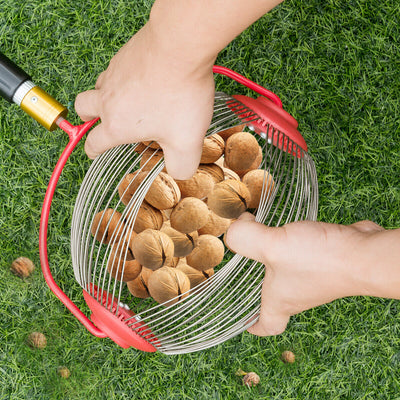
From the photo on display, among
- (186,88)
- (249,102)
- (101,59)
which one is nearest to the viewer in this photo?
(186,88)

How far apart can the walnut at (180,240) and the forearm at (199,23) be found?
0.48 m

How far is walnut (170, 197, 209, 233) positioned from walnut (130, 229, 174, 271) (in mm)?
53

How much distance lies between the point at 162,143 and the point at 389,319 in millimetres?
925

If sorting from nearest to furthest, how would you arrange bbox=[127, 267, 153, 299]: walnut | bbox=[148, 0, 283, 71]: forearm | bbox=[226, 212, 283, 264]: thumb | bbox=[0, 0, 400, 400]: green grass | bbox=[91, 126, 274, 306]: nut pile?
bbox=[148, 0, 283, 71]: forearm < bbox=[226, 212, 283, 264]: thumb < bbox=[91, 126, 274, 306]: nut pile < bbox=[127, 267, 153, 299]: walnut < bbox=[0, 0, 400, 400]: green grass

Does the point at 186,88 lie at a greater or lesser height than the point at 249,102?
greater

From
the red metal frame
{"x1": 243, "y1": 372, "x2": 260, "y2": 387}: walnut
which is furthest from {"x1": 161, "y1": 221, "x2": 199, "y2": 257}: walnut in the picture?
{"x1": 243, "y1": 372, "x2": 260, "y2": 387}: walnut

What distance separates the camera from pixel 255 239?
0.78 m

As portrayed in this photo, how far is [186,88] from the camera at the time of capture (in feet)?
2.34

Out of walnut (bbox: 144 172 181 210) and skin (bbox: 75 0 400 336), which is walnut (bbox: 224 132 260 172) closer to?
walnut (bbox: 144 172 181 210)

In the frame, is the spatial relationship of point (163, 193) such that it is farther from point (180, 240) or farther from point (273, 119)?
point (273, 119)

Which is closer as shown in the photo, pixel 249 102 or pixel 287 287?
pixel 287 287

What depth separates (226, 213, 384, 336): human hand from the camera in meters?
0.71

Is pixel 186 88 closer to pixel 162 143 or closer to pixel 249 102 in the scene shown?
pixel 162 143

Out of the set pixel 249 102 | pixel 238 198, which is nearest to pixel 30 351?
pixel 238 198
